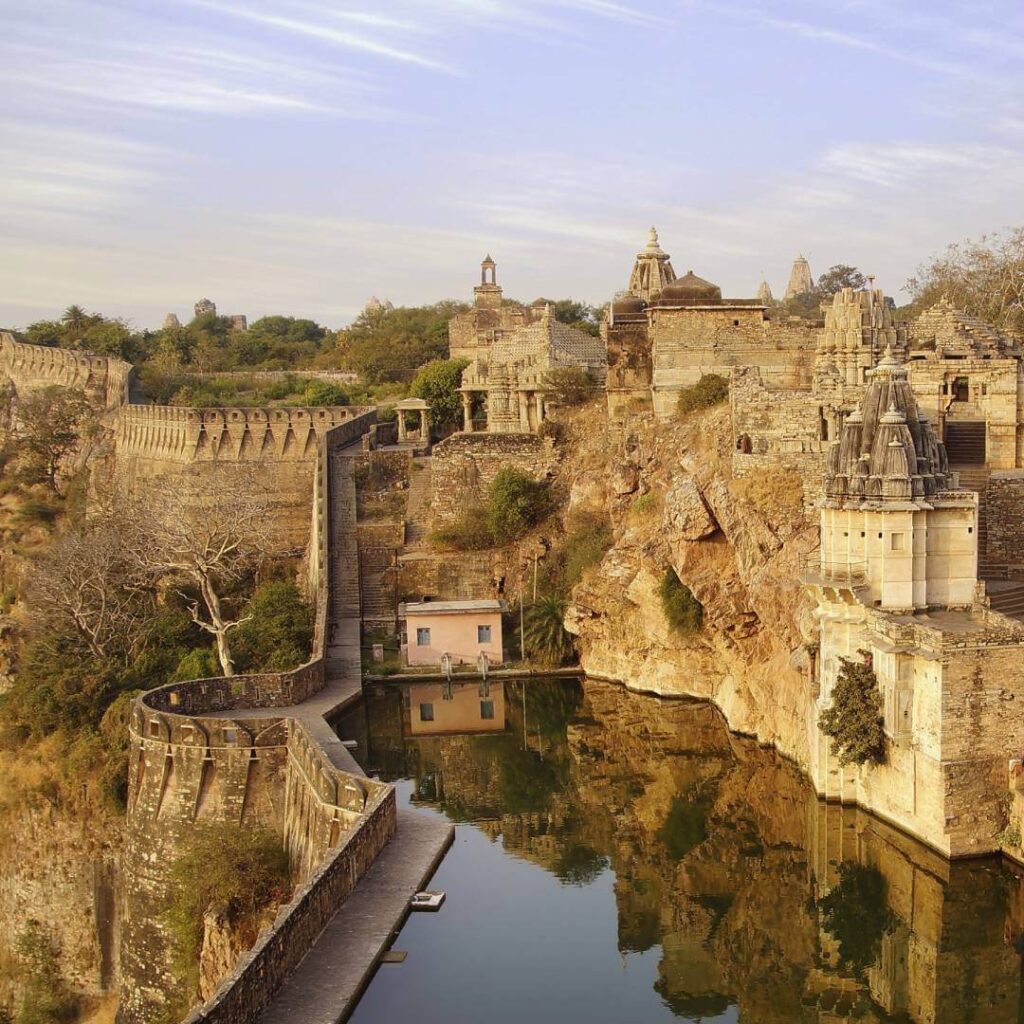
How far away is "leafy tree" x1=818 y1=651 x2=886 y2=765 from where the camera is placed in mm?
20031

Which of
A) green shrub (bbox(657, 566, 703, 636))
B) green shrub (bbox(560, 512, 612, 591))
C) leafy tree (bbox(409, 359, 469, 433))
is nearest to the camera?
green shrub (bbox(657, 566, 703, 636))

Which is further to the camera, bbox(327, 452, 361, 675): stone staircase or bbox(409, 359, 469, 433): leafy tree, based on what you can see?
bbox(409, 359, 469, 433): leafy tree

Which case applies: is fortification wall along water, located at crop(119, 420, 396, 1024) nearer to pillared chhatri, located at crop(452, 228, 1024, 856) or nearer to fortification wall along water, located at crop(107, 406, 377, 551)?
pillared chhatri, located at crop(452, 228, 1024, 856)

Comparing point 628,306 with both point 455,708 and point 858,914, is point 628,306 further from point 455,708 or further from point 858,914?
point 858,914

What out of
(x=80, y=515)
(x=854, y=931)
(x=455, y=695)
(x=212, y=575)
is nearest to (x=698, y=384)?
(x=455, y=695)

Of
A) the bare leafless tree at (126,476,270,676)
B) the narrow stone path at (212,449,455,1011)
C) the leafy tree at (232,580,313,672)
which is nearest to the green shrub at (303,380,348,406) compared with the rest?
the bare leafless tree at (126,476,270,676)

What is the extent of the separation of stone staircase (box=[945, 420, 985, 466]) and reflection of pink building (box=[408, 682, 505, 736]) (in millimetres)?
11094

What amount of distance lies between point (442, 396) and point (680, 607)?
20.2 meters

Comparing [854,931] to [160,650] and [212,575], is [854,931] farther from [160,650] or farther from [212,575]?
[212,575]

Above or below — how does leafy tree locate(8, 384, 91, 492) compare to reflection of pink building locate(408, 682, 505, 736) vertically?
above

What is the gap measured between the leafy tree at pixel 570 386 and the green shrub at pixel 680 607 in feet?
35.9

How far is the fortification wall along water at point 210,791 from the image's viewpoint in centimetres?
2077

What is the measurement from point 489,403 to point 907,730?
25.2 meters

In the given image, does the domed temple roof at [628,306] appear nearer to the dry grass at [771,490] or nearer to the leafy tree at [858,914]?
the dry grass at [771,490]
